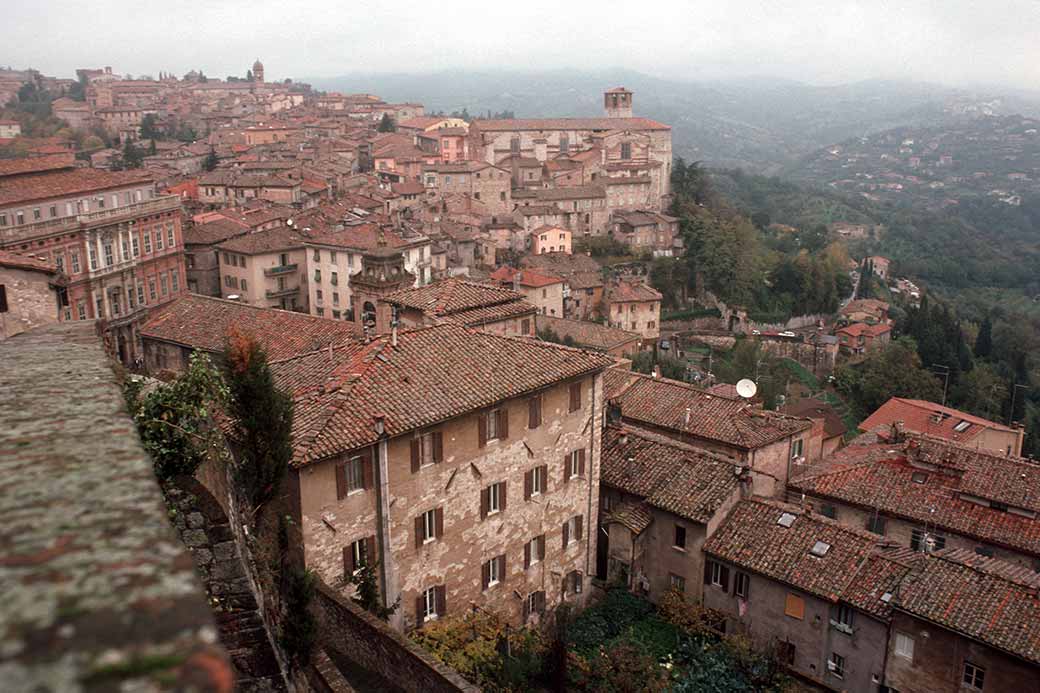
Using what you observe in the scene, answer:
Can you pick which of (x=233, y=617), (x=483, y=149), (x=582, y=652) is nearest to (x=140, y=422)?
(x=233, y=617)

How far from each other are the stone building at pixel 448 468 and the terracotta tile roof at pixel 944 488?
1076 cm

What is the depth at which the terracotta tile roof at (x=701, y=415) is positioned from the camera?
29.2m

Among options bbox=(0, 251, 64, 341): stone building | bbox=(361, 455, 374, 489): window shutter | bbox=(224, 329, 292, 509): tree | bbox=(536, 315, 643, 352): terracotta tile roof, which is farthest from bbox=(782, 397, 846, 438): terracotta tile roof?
bbox=(0, 251, 64, 341): stone building

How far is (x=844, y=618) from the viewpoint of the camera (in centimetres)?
2153

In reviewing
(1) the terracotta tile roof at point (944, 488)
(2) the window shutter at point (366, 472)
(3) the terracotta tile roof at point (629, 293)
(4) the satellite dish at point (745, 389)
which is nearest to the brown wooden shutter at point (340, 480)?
(2) the window shutter at point (366, 472)

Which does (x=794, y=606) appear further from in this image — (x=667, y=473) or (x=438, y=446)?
(x=438, y=446)

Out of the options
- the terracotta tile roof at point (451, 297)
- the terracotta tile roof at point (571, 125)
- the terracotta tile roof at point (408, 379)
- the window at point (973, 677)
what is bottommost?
the window at point (973, 677)

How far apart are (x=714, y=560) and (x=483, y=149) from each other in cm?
8690

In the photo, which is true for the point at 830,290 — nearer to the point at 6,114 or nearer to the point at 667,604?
the point at 667,604

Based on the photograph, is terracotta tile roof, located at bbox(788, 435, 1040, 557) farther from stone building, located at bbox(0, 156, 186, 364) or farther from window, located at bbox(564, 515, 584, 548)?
stone building, located at bbox(0, 156, 186, 364)

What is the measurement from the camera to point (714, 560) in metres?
23.7

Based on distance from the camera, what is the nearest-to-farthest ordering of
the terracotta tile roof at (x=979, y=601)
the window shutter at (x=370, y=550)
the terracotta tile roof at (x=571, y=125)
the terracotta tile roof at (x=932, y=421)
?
1. the window shutter at (x=370, y=550)
2. the terracotta tile roof at (x=979, y=601)
3. the terracotta tile roof at (x=932, y=421)
4. the terracotta tile roof at (x=571, y=125)

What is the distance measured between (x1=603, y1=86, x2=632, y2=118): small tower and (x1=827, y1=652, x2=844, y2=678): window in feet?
327

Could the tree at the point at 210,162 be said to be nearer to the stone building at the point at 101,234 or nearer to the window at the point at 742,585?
the stone building at the point at 101,234
